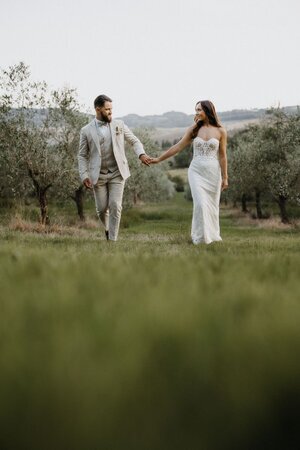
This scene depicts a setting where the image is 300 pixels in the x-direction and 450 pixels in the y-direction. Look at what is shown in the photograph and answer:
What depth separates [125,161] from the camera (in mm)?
11055

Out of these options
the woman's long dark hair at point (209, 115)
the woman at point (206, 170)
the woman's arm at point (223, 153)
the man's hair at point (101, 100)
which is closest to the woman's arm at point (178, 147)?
the woman at point (206, 170)

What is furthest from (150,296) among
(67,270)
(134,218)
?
(134,218)

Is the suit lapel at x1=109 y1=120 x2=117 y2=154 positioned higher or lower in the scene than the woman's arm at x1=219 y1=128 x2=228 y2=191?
higher

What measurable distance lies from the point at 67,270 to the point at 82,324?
1.21 metres

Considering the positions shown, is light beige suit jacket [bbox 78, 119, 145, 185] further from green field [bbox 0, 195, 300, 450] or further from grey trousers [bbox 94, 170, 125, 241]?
green field [bbox 0, 195, 300, 450]

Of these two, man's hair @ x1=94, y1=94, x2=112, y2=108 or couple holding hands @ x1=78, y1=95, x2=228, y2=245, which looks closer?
man's hair @ x1=94, y1=94, x2=112, y2=108

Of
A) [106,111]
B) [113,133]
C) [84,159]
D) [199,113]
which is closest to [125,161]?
[113,133]

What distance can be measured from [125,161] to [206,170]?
1.80m

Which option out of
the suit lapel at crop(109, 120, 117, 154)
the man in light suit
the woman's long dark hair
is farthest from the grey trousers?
the woman's long dark hair

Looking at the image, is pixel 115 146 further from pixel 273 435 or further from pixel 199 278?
pixel 273 435

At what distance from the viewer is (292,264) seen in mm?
2811

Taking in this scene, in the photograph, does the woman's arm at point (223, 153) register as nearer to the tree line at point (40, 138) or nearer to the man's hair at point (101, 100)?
A: the man's hair at point (101, 100)

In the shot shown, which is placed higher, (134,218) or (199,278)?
(199,278)

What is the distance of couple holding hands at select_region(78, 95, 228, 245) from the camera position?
36.0 feet
